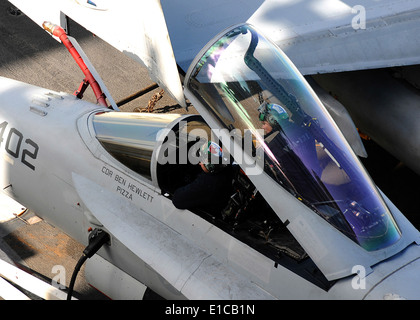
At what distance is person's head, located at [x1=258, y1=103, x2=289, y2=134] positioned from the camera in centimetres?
455

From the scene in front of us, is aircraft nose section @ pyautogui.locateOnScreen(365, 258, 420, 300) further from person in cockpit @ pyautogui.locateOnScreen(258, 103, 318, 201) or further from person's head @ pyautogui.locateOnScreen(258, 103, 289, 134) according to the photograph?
person's head @ pyautogui.locateOnScreen(258, 103, 289, 134)

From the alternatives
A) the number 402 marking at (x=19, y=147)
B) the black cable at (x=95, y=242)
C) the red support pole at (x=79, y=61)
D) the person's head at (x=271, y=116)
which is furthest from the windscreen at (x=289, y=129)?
the red support pole at (x=79, y=61)

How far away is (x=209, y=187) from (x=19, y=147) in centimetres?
231

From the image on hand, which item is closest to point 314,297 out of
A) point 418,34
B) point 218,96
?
point 218,96

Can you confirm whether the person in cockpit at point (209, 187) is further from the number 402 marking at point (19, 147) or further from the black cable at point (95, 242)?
the number 402 marking at point (19, 147)

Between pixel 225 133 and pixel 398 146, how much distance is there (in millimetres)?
4003

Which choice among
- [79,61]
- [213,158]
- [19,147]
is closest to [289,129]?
[213,158]

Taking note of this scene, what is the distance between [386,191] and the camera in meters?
8.16

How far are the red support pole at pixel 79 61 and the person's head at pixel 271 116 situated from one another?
3.57 m

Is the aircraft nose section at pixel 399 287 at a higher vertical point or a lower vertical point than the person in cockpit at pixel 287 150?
lower

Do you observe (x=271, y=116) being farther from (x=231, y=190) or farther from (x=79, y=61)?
(x=79, y=61)

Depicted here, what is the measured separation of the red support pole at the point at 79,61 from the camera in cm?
770

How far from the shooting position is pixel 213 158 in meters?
5.02
